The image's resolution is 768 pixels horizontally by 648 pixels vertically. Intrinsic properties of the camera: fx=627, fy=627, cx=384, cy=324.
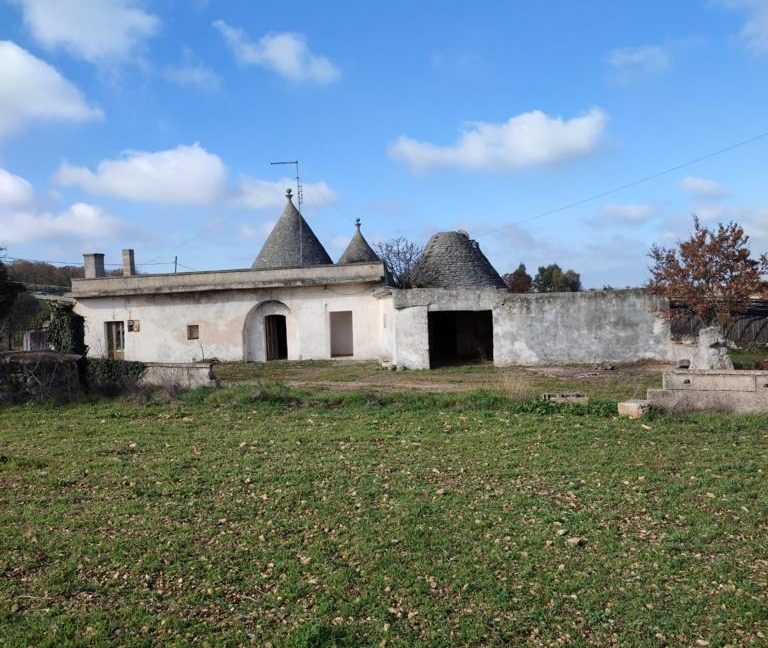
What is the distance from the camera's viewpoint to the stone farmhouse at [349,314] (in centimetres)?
1733

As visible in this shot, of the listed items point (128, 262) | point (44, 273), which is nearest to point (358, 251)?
point (128, 262)

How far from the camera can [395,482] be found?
5969 mm

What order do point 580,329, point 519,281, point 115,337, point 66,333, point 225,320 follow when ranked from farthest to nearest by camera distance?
point 519,281, point 115,337, point 225,320, point 580,329, point 66,333

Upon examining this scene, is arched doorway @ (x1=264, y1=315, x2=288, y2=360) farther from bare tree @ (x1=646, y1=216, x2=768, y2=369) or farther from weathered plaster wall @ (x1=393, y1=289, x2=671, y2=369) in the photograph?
bare tree @ (x1=646, y1=216, x2=768, y2=369)

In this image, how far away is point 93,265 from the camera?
77.6 ft

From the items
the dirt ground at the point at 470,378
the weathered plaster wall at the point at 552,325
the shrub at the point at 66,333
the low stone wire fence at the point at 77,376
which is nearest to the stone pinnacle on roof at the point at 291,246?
the dirt ground at the point at 470,378

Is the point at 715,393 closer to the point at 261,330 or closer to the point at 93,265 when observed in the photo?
the point at 261,330

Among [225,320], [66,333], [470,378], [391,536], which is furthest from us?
[225,320]

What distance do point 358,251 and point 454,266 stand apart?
223 inches

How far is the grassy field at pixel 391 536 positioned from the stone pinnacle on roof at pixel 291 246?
15511 millimetres

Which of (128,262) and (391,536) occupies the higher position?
(128,262)

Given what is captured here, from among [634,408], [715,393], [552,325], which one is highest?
[552,325]

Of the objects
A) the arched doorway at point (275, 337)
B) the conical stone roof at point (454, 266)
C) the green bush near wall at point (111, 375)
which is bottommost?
the green bush near wall at point (111, 375)

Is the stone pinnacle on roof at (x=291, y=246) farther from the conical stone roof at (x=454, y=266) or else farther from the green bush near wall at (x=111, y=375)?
the green bush near wall at (x=111, y=375)
